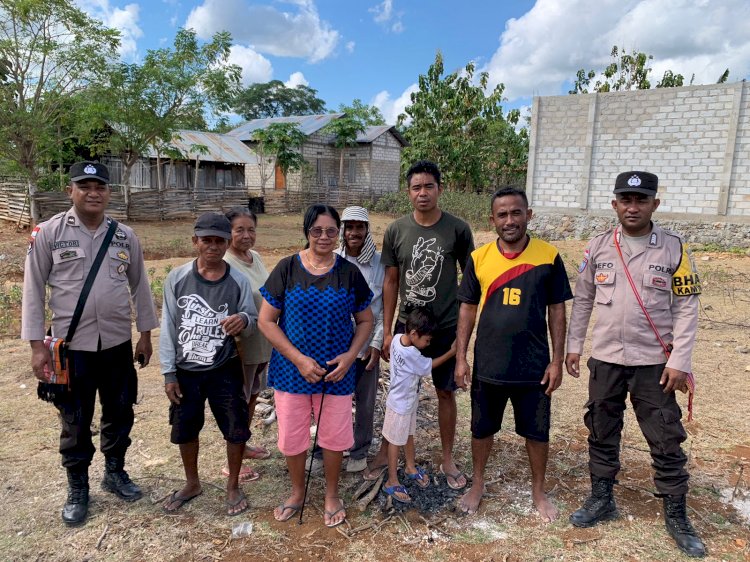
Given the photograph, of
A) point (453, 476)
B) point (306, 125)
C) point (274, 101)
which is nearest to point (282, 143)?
point (306, 125)

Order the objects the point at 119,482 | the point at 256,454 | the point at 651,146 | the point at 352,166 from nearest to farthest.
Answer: the point at 119,482 < the point at 256,454 < the point at 651,146 < the point at 352,166

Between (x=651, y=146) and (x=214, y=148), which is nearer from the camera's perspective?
(x=651, y=146)

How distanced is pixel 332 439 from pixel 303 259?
0.97 m

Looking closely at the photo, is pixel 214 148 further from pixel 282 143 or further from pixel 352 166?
pixel 352 166

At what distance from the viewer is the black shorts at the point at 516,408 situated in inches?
107

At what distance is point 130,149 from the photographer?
691 inches

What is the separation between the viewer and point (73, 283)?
2.74m

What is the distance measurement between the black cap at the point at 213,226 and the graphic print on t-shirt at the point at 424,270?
107 cm

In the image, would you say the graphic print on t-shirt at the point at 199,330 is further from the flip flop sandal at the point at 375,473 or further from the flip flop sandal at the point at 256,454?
the flip flop sandal at the point at 375,473

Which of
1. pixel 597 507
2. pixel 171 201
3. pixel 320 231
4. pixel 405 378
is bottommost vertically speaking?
pixel 597 507

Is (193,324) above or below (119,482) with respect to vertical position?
above

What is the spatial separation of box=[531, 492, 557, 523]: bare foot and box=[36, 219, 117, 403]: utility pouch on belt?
8.67ft

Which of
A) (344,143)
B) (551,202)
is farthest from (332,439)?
(344,143)

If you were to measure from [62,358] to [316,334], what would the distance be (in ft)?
4.41
